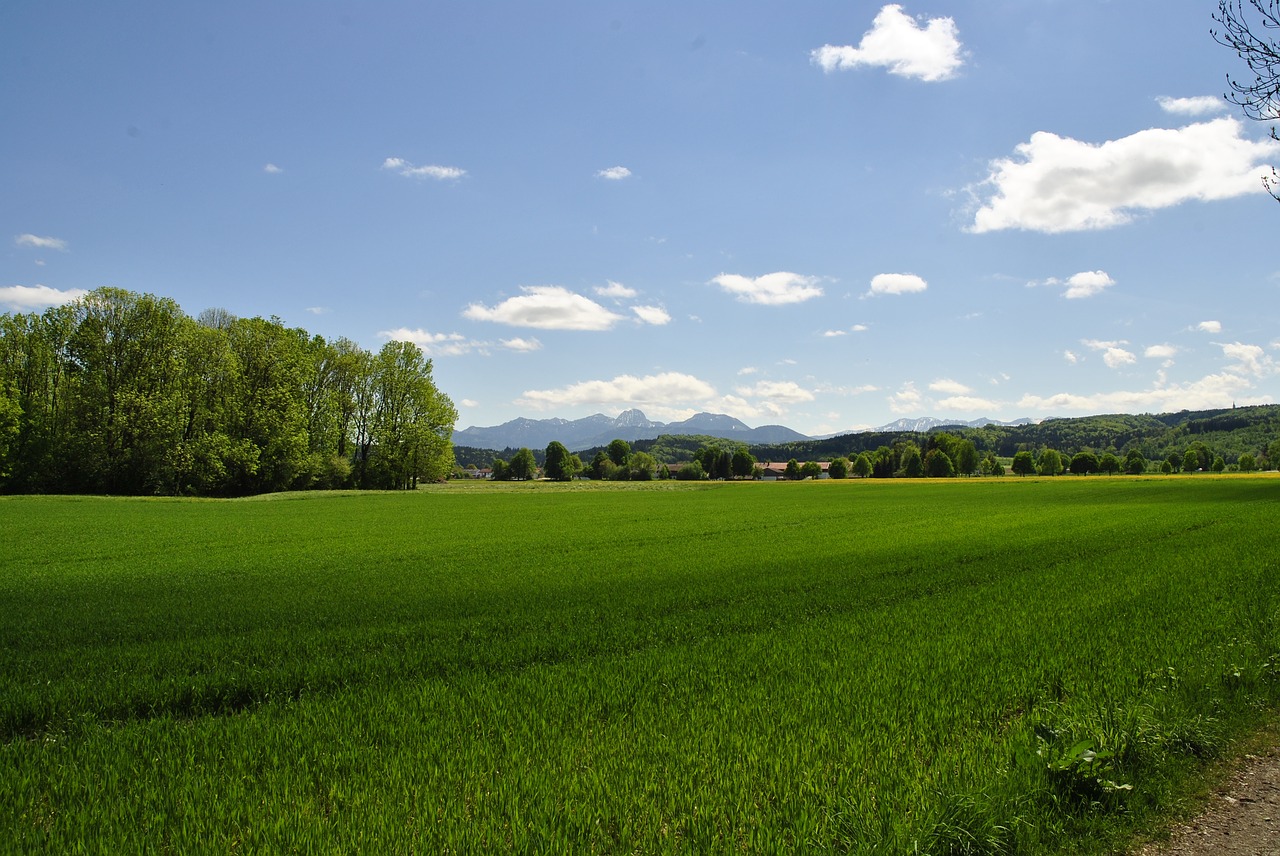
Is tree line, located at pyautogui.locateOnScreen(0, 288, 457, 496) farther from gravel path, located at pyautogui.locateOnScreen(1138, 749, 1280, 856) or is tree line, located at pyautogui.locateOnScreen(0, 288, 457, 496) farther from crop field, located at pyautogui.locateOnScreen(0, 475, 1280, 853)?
gravel path, located at pyautogui.locateOnScreen(1138, 749, 1280, 856)

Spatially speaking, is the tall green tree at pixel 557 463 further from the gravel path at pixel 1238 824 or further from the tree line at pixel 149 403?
the gravel path at pixel 1238 824

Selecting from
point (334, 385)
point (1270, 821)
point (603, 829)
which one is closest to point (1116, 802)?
point (1270, 821)

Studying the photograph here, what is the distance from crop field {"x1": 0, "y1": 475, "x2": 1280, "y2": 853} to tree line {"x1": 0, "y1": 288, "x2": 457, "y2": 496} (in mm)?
52319

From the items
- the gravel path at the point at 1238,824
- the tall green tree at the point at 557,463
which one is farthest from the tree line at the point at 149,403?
the tall green tree at the point at 557,463

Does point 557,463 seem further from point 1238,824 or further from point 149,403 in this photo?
point 1238,824

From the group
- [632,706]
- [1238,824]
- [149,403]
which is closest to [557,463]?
[149,403]

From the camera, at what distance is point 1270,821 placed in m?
4.98

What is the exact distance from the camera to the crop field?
4770 mm

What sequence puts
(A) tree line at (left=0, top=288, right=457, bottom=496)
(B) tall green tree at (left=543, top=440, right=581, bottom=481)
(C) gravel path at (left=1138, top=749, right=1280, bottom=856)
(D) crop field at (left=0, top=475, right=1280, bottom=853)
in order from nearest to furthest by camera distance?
(C) gravel path at (left=1138, top=749, right=1280, bottom=856)
(D) crop field at (left=0, top=475, right=1280, bottom=853)
(A) tree line at (left=0, top=288, right=457, bottom=496)
(B) tall green tree at (left=543, top=440, right=581, bottom=481)

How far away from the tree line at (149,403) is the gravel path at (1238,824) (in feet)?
242

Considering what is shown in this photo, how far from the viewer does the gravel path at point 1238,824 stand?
4.62m

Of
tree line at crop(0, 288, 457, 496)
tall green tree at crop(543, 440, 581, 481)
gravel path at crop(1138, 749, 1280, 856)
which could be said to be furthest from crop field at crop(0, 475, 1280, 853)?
tall green tree at crop(543, 440, 581, 481)

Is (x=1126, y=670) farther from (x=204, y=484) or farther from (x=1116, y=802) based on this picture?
(x=204, y=484)

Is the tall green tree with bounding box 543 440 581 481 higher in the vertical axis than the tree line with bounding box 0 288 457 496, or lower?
lower
